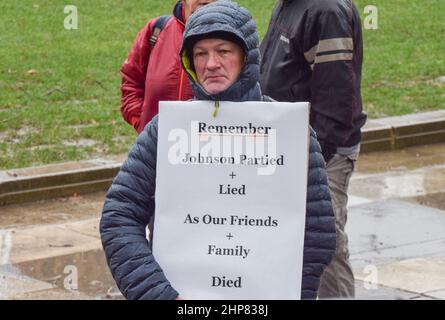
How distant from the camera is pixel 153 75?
555 centimetres

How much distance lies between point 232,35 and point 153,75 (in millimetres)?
1876

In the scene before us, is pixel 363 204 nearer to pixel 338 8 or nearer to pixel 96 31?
pixel 338 8

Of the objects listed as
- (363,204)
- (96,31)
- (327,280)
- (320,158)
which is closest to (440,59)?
(96,31)

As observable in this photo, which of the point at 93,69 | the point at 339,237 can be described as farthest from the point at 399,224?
the point at 93,69

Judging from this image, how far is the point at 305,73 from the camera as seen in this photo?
215 inches

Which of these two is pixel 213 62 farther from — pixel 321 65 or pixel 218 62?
pixel 321 65

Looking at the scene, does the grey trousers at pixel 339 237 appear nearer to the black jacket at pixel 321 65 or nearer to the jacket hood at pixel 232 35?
the black jacket at pixel 321 65

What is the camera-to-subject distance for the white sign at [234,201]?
3.53 meters

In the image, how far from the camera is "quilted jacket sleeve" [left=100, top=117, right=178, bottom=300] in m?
3.56

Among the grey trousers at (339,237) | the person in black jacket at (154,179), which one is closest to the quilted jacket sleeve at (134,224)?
the person in black jacket at (154,179)

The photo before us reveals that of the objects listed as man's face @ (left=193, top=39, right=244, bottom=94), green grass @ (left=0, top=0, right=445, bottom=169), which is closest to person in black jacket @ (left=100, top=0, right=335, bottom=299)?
man's face @ (left=193, top=39, right=244, bottom=94)

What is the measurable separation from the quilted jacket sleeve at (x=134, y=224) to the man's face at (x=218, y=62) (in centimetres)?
22

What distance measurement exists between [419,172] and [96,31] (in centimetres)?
639

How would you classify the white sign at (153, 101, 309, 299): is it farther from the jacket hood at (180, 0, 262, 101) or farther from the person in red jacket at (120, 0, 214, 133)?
the person in red jacket at (120, 0, 214, 133)
